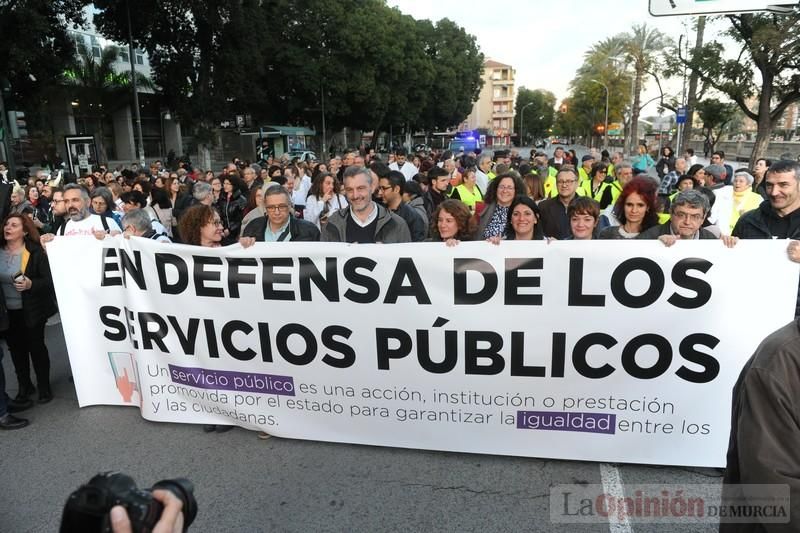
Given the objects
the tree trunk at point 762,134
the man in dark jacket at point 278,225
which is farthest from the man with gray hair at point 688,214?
the tree trunk at point 762,134

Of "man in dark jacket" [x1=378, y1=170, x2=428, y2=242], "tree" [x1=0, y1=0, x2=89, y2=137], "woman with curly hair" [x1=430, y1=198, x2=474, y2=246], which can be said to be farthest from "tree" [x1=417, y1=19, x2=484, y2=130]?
"woman with curly hair" [x1=430, y1=198, x2=474, y2=246]

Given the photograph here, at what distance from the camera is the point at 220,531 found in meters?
2.98

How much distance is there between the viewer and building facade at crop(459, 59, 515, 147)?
135375 millimetres

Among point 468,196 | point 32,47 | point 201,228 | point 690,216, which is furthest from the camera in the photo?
point 32,47

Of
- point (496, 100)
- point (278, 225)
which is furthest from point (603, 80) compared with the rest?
point (496, 100)

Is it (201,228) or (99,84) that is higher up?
(99,84)

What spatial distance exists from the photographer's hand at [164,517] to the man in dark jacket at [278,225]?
3.35 m

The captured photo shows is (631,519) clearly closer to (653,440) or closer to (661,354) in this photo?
(653,440)

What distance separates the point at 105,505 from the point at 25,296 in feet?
12.9

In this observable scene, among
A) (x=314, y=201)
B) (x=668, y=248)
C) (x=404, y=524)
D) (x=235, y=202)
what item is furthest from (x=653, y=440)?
(x=235, y=202)

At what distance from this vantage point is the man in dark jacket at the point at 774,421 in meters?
1.44

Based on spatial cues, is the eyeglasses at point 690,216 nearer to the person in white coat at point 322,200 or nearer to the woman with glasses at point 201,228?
the woman with glasses at point 201,228

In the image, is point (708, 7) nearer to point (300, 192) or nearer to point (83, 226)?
point (83, 226)

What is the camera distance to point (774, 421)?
1.45 meters
